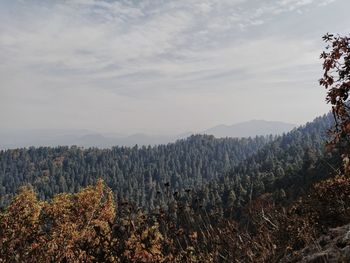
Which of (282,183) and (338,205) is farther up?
(338,205)

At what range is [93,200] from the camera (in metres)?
27.0

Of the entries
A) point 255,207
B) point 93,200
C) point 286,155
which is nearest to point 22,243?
point 255,207

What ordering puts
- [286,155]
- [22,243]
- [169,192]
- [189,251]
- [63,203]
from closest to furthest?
[189,251]
[169,192]
[22,243]
[63,203]
[286,155]

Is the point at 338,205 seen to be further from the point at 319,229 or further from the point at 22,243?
the point at 22,243

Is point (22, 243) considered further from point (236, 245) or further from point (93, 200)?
point (93, 200)

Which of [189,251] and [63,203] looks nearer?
[189,251]

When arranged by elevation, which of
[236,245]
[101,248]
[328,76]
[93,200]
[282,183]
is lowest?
[282,183]

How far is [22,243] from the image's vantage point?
36.4 ft

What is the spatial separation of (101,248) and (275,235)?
863 cm

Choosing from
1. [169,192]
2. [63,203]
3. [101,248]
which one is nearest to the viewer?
[101,248]

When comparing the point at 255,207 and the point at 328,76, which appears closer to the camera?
the point at 328,76

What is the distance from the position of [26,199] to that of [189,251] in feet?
62.7

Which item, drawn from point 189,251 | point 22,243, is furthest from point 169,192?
point 22,243

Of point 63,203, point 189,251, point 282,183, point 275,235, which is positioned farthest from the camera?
point 282,183
